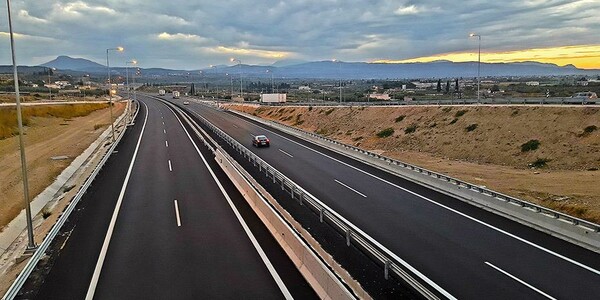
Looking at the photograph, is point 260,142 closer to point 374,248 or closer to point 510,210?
point 510,210

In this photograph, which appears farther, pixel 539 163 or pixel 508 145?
pixel 508 145

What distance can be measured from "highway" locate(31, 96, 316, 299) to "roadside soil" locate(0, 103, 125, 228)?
18.4 ft

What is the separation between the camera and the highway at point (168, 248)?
1158 centimetres

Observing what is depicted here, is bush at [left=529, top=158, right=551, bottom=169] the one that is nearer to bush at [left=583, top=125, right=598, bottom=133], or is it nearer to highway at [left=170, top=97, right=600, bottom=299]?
bush at [left=583, top=125, right=598, bottom=133]

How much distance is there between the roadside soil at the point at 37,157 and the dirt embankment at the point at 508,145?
2736 centimetres

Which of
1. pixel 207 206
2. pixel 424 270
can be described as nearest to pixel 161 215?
pixel 207 206

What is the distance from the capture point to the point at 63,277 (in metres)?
12.4

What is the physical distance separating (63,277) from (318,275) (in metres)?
7.44

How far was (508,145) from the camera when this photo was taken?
35.5 meters

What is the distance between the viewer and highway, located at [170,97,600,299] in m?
11.7

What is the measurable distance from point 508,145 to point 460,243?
78.3ft

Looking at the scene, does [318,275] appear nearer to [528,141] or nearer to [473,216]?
[473,216]

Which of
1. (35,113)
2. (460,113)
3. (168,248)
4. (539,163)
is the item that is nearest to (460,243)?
(168,248)

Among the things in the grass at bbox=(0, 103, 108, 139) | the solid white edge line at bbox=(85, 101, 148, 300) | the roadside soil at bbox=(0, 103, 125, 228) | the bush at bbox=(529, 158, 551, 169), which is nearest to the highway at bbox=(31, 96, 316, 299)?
the solid white edge line at bbox=(85, 101, 148, 300)
